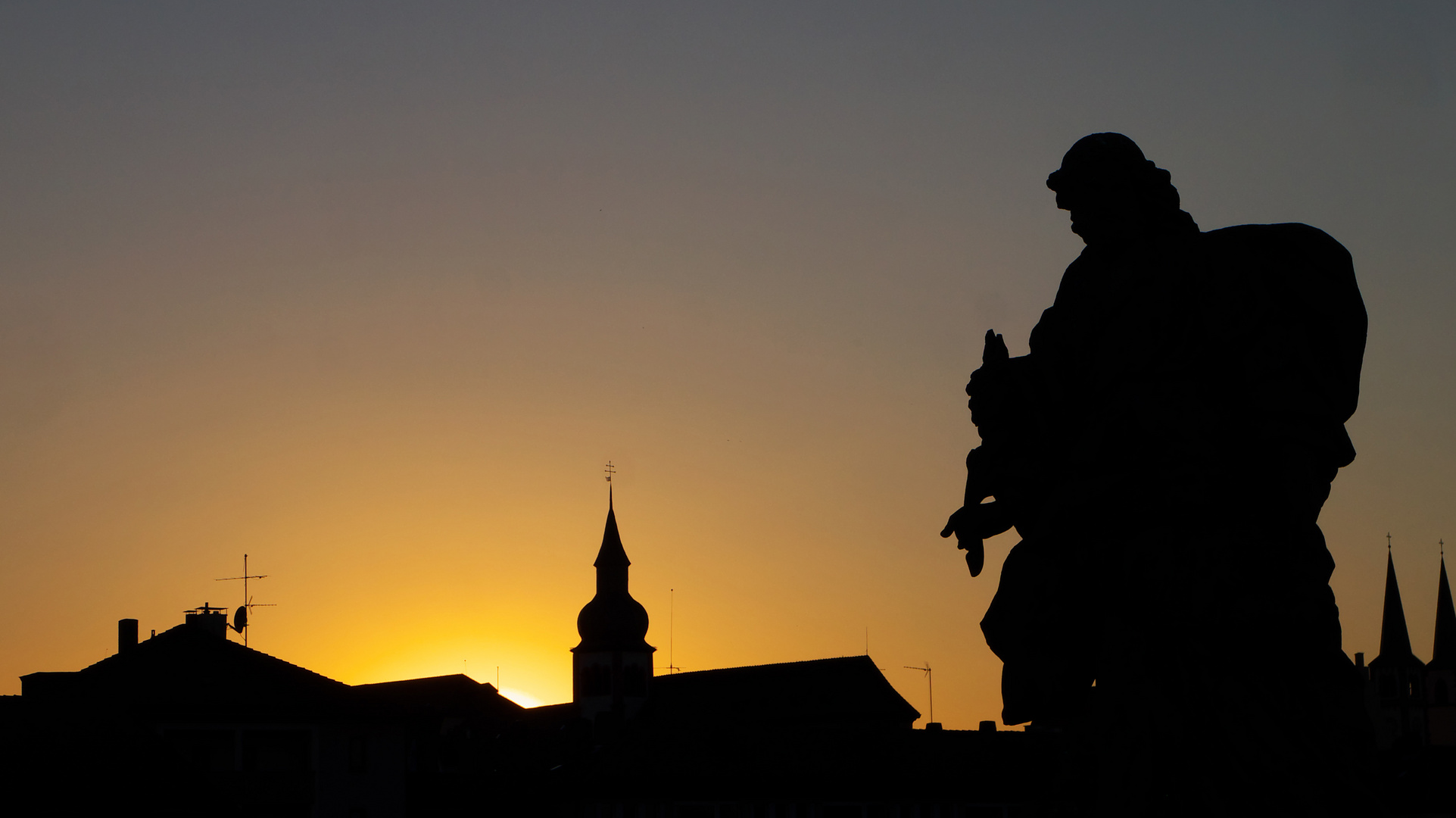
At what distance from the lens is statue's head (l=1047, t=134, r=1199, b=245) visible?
613 centimetres

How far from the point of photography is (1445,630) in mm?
165750

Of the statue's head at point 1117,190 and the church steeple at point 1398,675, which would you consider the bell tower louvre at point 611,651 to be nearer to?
the church steeple at point 1398,675

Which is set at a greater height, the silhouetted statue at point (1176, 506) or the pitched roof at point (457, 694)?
the pitched roof at point (457, 694)

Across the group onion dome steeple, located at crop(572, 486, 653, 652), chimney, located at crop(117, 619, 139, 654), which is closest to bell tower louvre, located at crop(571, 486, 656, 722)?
onion dome steeple, located at crop(572, 486, 653, 652)

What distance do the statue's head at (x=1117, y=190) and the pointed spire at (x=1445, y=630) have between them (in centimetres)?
17015

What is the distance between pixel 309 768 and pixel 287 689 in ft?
8.05

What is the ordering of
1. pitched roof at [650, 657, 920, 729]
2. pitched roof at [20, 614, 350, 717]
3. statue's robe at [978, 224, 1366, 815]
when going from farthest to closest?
pitched roof at [650, 657, 920, 729]
pitched roof at [20, 614, 350, 717]
statue's robe at [978, 224, 1366, 815]

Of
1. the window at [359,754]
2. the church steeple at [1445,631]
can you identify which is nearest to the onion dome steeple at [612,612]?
the church steeple at [1445,631]

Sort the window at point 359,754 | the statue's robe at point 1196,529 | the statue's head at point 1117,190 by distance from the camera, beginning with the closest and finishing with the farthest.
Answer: the statue's robe at point 1196,529 < the statue's head at point 1117,190 < the window at point 359,754

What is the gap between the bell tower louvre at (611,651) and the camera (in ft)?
539

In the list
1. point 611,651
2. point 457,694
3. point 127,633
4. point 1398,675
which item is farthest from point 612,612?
point 127,633

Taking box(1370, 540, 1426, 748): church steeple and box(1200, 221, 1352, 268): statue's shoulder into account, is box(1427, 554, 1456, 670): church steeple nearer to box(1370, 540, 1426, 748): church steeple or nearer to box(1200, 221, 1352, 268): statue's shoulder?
box(1370, 540, 1426, 748): church steeple

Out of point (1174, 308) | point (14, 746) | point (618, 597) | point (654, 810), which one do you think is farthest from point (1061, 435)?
point (618, 597)

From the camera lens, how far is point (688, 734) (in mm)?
88188
